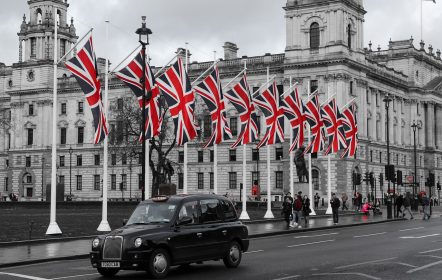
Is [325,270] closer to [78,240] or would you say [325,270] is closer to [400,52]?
[78,240]

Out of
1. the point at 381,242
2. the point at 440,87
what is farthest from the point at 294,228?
the point at 440,87

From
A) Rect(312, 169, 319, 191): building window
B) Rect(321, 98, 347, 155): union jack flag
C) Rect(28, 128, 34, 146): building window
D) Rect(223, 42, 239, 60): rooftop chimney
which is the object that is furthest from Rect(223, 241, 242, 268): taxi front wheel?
Rect(28, 128, 34, 146): building window

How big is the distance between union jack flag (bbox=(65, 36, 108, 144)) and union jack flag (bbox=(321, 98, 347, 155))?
76.0 ft

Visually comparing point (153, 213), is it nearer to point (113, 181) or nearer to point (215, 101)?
point (215, 101)

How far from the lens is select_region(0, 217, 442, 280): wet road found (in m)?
18.5

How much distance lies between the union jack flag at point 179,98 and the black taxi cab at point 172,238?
48.0 feet

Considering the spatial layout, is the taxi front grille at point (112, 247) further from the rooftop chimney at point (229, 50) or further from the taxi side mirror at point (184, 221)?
the rooftop chimney at point (229, 50)

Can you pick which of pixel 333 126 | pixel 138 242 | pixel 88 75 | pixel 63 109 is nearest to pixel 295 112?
pixel 333 126

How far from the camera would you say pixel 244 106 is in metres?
41.6

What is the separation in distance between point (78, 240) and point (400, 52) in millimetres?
95494

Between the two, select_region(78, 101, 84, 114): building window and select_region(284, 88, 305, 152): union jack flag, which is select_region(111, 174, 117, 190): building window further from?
select_region(284, 88, 305, 152): union jack flag

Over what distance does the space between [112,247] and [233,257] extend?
3894 millimetres

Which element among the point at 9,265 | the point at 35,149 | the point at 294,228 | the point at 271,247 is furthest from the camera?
the point at 35,149

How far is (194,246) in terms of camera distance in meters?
19.4
